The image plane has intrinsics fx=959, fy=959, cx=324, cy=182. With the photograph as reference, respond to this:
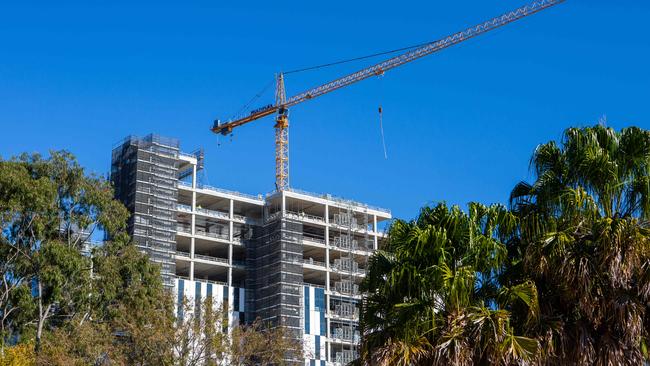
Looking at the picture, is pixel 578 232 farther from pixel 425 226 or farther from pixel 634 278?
pixel 425 226

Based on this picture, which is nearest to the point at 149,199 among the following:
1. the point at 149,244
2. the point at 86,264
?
the point at 149,244

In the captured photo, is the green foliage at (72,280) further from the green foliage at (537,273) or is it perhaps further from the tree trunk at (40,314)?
the green foliage at (537,273)

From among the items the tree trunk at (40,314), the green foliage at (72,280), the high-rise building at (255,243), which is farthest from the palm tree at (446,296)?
the high-rise building at (255,243)

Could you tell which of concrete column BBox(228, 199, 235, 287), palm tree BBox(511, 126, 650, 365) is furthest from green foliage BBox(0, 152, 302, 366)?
concrete column BBox(228, 199, 235, 287)

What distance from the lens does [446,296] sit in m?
27.8

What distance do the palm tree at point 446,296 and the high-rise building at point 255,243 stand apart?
280ft

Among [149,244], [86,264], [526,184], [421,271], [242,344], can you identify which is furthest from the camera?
[149,244]

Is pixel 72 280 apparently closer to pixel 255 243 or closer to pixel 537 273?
pixel 537 273

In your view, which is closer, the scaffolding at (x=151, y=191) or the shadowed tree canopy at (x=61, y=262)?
the shadowed tree canopy at (x=61, y=262)

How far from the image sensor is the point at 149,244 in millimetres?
114500

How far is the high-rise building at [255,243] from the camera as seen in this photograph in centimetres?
11756

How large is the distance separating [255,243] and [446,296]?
341ft

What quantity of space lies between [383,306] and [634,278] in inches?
296

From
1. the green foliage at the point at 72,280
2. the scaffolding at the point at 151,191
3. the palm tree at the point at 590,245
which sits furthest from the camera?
the scaffolding at the point at 151,191
